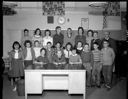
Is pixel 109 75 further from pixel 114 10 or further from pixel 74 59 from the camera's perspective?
pixel 114 10

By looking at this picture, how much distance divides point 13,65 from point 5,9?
9.09 feet

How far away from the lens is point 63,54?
502 centimetres

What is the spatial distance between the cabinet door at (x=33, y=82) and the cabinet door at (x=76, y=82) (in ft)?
1.96

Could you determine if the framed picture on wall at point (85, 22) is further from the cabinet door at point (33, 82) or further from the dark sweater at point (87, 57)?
the cabinet door at point (33, 82)

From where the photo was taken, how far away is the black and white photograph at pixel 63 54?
14.4 feet

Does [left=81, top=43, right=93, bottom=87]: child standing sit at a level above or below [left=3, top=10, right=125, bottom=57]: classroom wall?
below

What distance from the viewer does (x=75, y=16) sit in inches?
289

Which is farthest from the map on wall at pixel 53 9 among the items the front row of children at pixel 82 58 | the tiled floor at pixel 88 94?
the tiled floor at pixel 88 94

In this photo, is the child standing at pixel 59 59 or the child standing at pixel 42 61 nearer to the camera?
the child standing at pixel 42 61

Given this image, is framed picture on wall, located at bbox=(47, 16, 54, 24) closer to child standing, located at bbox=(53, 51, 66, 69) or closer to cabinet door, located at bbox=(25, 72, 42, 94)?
child standing, located at bbox=(53, 51, 66, 69)

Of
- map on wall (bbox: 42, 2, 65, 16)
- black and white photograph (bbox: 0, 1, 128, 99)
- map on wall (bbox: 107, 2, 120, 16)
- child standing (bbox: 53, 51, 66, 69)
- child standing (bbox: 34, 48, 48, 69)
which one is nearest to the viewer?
black and white photograph (bbox: 0, 1, 128, 99)

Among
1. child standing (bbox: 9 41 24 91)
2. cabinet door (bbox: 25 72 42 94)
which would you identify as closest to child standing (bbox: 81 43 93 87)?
cabinet door (bbox: 25 72 42 94)

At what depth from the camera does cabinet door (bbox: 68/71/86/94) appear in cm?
430

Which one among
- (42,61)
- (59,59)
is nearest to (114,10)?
(59,59)
